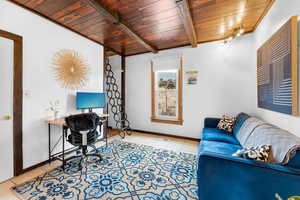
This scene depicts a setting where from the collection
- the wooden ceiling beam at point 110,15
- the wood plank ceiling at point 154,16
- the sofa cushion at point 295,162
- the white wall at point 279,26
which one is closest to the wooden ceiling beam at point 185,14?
the wood plank ceiling at point 154,16

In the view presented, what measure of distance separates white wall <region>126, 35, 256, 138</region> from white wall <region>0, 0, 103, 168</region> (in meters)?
2.43

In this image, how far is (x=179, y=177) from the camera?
1.90m

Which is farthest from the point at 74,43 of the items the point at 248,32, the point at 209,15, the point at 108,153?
the point at 248,32

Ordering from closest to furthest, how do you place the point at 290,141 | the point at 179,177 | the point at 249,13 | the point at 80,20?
the point at 290,141 < the point at 179,177 < the point at 249,13 < the point at 80,20

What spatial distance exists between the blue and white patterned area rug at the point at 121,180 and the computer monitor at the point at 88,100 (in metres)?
1.08

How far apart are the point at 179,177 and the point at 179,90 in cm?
233

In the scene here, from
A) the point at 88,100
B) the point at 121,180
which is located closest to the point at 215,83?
Answer: the point at 121,180

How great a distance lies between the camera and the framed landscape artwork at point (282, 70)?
138 centimetres

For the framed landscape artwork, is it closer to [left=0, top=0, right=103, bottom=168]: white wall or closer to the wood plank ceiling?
the wood plank ceiling

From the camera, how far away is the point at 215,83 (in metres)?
3.24

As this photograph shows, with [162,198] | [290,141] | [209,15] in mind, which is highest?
[209,15]

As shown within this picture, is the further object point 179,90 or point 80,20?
point 179,90

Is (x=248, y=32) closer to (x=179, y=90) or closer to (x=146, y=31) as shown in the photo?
(x=179, y=90)

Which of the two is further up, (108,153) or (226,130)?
(226,130)
